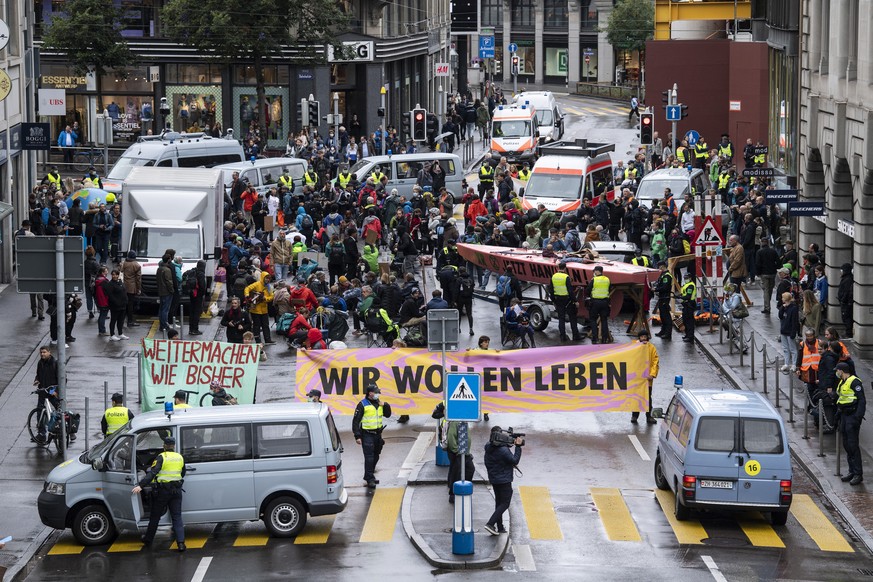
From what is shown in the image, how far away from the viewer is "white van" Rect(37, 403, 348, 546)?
19859 mm

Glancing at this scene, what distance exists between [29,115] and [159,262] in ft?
34.9

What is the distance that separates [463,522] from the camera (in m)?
19.0

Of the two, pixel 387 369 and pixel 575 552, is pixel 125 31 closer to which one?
pixel 387 369

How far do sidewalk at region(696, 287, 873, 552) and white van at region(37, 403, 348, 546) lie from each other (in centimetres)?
753

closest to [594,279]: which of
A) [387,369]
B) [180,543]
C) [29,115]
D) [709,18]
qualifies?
[387,369]

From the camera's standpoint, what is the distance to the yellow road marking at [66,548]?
1969cm

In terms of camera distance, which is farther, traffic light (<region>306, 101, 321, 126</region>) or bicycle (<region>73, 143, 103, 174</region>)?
bicycle (<region>73, 143, 103, 174</region>)

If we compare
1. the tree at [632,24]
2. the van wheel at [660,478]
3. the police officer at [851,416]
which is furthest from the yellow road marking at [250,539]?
the tree at [632,24]

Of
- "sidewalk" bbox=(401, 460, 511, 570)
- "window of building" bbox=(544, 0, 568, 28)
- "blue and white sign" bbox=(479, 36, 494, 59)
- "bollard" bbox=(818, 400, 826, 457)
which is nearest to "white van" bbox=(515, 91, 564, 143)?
"blue and white sign" bbox=(479, 36, 494, 59)

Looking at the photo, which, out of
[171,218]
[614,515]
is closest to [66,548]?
[614,515]

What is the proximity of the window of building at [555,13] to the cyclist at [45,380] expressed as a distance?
101 metres

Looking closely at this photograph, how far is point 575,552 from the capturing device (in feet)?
63.8

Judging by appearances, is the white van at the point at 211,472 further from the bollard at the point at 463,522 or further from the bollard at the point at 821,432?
the bollard at the point at 821,432

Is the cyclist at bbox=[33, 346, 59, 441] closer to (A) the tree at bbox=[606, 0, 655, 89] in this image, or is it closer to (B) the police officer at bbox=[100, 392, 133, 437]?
(B) the police officer at bbox=[100, 392, 133, 437]
